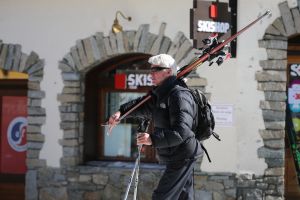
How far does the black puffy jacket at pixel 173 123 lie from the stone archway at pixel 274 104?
2.75m

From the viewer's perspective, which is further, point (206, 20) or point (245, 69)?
point (245, 69)

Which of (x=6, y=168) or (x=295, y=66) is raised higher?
(x=295, y=66)

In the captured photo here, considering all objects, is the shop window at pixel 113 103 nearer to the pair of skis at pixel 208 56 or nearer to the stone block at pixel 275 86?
the stone block at pixel 275 86

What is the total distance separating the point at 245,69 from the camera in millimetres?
6977

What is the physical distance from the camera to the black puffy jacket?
4090 millimetres

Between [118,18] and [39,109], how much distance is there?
1.78 m

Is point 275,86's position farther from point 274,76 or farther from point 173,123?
point 173,123

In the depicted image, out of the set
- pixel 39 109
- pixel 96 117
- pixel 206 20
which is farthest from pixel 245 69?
pixel 39 109

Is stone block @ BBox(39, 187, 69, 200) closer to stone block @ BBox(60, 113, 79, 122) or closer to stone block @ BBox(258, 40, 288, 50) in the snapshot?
stone block @ BBox(60, 113, 79, 122)

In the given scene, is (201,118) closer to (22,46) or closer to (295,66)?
(295,66)

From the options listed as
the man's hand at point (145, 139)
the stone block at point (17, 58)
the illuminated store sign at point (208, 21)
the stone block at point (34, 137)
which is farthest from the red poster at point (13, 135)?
the man's hand at point (145, 139)

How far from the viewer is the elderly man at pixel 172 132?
4098 millimetres

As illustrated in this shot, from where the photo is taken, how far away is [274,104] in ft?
22.7

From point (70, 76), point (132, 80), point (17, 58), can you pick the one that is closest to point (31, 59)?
point (17, 58)
